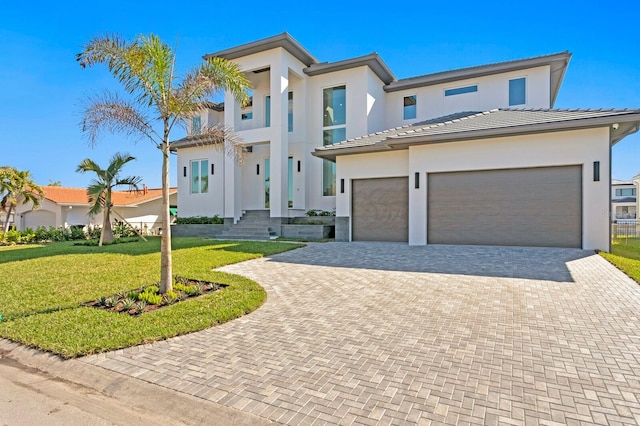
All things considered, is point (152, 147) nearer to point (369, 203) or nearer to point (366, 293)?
point (366, 293)

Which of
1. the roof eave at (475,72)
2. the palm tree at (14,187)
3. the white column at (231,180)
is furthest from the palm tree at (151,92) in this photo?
the palm tree at (14,187)

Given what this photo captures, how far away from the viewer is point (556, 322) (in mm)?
4812

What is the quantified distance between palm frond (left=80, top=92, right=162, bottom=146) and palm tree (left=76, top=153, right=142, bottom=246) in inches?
405

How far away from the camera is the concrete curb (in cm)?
287

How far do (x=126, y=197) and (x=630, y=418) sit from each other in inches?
1402

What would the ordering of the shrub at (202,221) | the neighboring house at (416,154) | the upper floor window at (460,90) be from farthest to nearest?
the shrub at (202,221), the upper floor window at (460,90), the neighboring house at (416,154)

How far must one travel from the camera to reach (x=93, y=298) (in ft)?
21.3

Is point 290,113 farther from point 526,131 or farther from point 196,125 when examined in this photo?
point 196,125

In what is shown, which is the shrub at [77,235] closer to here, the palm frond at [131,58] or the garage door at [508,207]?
the palm frond at [131,58]

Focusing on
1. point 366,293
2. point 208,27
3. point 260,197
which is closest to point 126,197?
point 260,197

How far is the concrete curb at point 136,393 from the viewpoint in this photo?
287 centimetres

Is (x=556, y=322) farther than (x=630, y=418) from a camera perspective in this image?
Yes

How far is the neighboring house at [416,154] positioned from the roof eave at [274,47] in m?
0.07

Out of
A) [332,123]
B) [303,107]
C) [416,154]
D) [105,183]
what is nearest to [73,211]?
[105,183]
